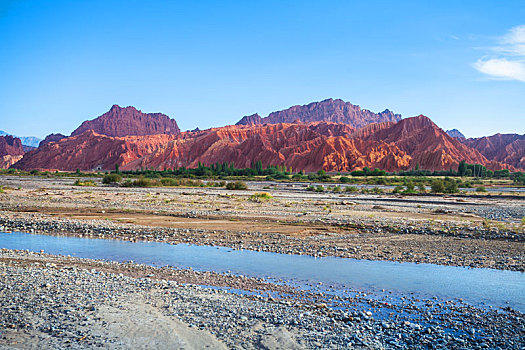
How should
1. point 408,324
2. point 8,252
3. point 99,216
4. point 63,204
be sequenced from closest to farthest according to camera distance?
point 408,324
point 8,252
point 99,216
point 63,204

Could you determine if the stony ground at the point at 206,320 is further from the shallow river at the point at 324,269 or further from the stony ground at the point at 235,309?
the shallow river at the point at 324,269

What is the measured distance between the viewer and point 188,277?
1066 cm

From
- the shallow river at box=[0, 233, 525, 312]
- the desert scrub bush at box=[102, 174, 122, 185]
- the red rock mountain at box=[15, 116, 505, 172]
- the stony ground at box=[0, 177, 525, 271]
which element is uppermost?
the red rock mountain at box=[15, 116, 505, 172]

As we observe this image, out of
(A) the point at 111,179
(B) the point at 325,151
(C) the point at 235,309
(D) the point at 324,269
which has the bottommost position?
(D) the point at 324,269

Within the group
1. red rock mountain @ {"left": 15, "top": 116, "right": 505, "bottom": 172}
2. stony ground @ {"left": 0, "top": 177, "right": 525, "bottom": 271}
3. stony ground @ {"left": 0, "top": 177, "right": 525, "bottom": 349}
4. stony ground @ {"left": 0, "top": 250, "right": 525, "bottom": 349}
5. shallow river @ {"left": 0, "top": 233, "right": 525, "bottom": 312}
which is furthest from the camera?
red rock mountain @ {"left": 15, "top": 116, "right": 505, "bottom": 172}

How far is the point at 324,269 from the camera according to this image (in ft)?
38.5

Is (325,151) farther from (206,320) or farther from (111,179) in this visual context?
(206,320)

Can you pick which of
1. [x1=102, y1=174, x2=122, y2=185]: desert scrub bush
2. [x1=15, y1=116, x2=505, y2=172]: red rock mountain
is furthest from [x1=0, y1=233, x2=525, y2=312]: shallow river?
[x1=15, y1=116, x2=505, y2=172]: red rock mountain

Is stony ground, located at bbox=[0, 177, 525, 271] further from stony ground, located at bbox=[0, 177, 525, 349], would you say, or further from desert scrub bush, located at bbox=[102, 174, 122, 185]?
desert scrub bush, located at bbox=[102, 174, 122, 185]

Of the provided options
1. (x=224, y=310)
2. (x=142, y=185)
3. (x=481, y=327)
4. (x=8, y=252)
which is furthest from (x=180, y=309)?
(x=142, y=185)

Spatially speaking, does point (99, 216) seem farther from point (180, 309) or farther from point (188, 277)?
point (180, 309)

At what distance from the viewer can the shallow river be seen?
981 centimetres

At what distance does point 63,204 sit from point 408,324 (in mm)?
27135

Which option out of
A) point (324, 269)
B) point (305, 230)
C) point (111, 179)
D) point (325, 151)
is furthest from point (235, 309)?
point (325, 151)
